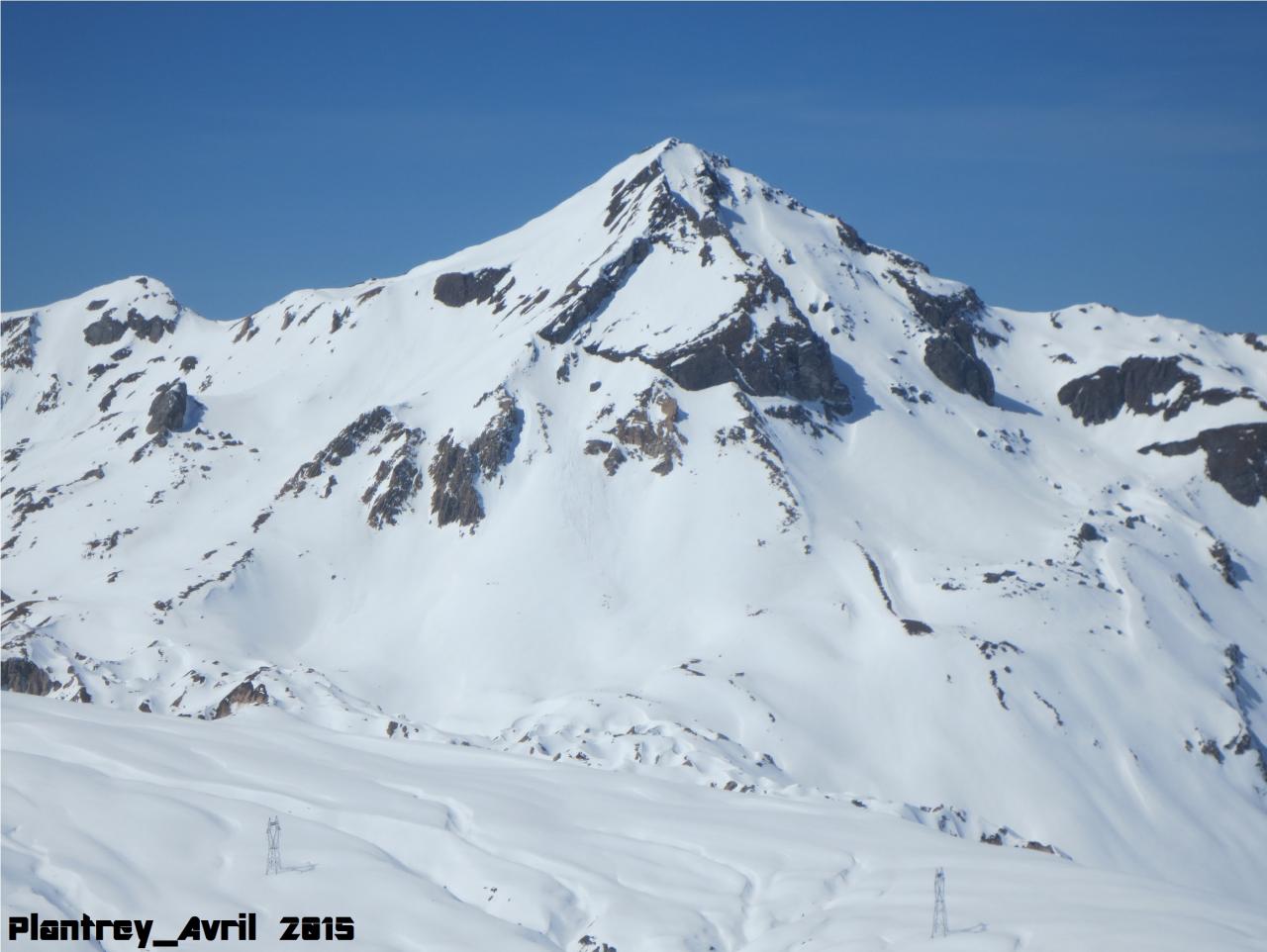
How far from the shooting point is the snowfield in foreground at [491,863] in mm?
39625

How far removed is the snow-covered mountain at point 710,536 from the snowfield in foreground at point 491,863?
3314 cm

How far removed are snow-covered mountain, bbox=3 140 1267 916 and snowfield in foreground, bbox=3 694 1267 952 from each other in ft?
109

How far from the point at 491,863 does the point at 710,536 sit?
262 ft

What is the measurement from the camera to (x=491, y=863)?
45375mm

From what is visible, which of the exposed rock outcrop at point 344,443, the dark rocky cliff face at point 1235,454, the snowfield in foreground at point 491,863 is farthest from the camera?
the dark rocky cliff face at point 1235,454

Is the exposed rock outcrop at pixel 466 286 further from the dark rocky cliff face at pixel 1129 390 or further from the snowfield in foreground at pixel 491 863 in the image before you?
the snowfield in foreground at pixel 491 863

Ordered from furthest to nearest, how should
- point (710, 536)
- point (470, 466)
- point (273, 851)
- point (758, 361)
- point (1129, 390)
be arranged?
1. point (1129, 390)
2. point (758, 361)
3. point (470, 466)
4. point (710, 536)
5. point (273, 851)

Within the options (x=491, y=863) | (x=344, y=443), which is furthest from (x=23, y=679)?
(x=491, y=863)

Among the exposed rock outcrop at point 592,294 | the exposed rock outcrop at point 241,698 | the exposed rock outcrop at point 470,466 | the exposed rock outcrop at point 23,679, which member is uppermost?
the exposed rock outcrop at point 592,294

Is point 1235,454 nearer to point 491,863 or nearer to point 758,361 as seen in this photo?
point 758,361

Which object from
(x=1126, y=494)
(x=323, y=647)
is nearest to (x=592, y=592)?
(x=323, y=647)

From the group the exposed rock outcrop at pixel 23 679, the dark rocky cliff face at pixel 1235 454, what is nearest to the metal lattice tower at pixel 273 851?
the exposed rock outcrop at pixel 23 679

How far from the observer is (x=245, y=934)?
37781mm

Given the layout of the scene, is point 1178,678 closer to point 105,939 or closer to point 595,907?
point 595,907
